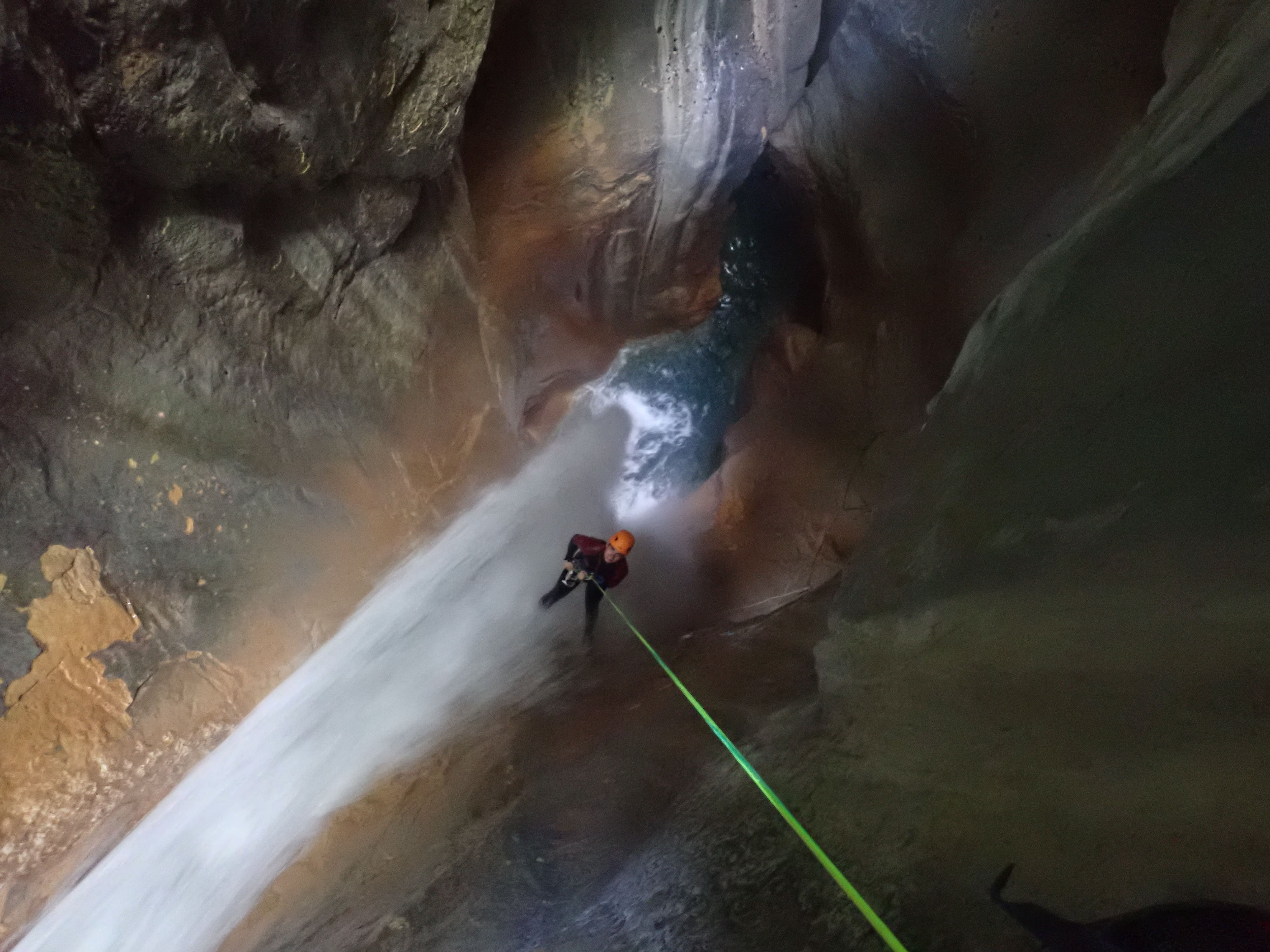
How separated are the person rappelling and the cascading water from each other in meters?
0.52

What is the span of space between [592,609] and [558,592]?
264mm

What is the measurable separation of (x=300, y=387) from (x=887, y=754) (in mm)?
3556

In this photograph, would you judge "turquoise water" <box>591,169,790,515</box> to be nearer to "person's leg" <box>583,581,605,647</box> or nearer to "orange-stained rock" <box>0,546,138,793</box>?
"person's leg" <box>583,581,605,647</box>

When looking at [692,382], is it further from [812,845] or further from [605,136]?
[812,845]

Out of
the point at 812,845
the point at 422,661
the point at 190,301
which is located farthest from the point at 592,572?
the point at 812,845

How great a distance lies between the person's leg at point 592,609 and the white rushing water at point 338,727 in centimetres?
18

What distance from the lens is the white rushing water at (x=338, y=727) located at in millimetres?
3406

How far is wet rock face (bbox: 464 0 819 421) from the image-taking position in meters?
4.53

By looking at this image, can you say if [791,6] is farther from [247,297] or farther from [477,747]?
[477,747]

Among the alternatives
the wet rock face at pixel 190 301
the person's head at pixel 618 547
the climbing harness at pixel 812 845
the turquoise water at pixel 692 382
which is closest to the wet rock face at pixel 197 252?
the wet rock face at pixel 190 301

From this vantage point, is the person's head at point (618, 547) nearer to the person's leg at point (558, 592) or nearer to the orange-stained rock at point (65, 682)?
the person's leg at point (558, 592)

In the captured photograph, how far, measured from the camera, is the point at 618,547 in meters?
4.77

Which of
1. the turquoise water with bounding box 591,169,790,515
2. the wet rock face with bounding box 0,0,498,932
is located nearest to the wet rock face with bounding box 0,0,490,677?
the wet rock face with bounding box 0,0,498,932

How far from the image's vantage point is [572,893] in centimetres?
235
